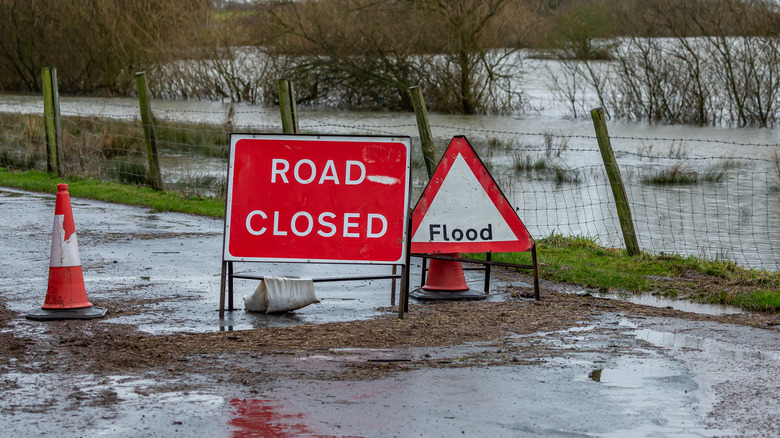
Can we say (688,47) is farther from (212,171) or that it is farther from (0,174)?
(0,174)

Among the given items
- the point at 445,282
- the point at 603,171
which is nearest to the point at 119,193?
the point at 445,282

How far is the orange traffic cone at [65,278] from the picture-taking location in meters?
7.14

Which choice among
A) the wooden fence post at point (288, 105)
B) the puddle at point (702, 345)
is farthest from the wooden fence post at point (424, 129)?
the puddle at point (702, 345)

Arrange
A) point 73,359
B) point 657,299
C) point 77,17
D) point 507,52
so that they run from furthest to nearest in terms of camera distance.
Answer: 1. point 77,17
2. point 507,52
3. point 657,299
4. point 73,359

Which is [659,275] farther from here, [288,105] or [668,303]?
[288,105]

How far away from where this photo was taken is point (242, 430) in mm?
4680

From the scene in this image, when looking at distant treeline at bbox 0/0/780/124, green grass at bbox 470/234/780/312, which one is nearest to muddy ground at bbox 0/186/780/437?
green grass at bbox 470/234/780/312

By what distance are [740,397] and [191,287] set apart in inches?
183

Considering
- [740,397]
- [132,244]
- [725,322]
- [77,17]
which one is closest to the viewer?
[740,397]

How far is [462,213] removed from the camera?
7910 millimetres

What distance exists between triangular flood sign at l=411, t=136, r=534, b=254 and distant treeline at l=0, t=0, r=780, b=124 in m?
23.5

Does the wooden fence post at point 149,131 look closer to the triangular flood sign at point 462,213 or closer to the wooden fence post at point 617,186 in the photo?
the wooden fence post at point 617,186

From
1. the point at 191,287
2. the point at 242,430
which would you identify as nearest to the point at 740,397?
the point at 242,430

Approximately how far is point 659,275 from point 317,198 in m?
3.63
